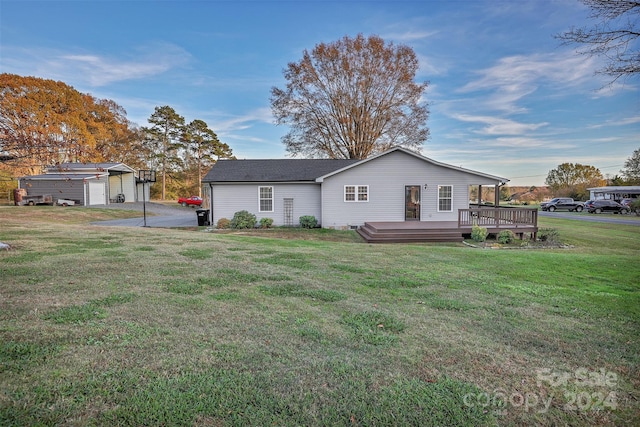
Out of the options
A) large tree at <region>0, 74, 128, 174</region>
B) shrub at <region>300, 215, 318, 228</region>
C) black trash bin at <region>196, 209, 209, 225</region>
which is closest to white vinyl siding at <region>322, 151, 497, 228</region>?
shrub at <region>300, 215, 318, 228</region>

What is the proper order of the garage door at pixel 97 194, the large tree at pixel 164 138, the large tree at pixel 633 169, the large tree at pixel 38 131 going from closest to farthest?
1. the large tree at pixel 38 131
2. the garage door at pixel 97 194
3. the large tree at pixel 164 138
4. the large tree at pixel 633 169

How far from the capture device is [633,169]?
153ft

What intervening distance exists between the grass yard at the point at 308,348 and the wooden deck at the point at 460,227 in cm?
781

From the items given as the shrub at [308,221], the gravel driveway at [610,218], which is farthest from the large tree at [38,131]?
the gravel driveway at [610,218]

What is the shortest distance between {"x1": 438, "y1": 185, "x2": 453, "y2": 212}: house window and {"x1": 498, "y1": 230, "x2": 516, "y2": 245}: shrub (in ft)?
12.4

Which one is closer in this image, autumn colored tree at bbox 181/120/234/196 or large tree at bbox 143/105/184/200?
large tree at bbox 143/105/184/200

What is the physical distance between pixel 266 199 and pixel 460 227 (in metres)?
10.2

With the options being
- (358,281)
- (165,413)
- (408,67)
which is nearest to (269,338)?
(165,413)

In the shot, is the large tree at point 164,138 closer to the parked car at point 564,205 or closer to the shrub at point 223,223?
the shrub at point 223,223

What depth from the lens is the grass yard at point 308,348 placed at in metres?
2.08

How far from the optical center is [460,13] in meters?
15.5

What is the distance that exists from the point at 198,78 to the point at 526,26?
745 inches

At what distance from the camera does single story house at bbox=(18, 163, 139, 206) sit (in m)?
26.7

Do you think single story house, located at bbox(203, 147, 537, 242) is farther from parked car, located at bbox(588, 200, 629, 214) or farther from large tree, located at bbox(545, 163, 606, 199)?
large tree, located at bbox(545, 163, 606, 199)
